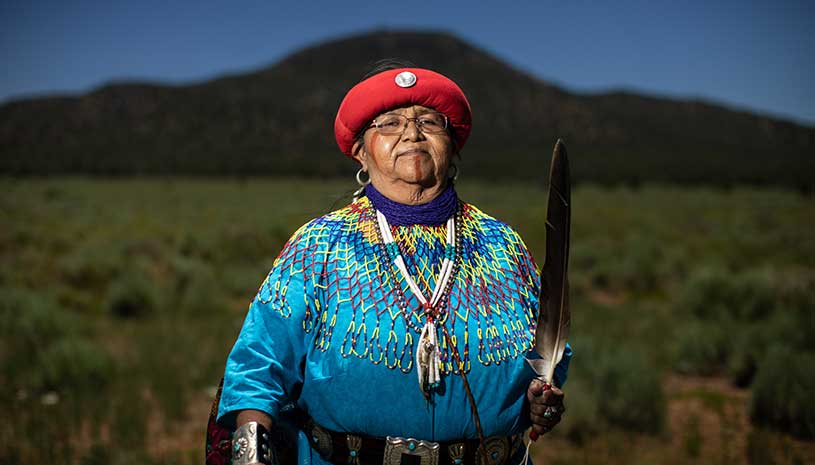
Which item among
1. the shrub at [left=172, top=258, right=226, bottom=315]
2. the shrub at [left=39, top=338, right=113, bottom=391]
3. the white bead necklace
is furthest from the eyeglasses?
the shrub at [left=172, top=258, right=226, bottom=315]

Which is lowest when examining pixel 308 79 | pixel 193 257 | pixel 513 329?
pixel 193 257

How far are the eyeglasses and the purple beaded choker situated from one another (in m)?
0.21

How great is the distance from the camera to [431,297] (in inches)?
74.3

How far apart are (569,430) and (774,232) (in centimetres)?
1557

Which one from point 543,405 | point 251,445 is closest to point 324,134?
point 543,405

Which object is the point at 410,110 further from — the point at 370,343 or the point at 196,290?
the point at 196,290

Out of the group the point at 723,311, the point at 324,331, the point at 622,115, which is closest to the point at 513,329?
the point at 324,331

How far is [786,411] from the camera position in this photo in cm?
532

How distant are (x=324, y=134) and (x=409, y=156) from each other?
90.8m

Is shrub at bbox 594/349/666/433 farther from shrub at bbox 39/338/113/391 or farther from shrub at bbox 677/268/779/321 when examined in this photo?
shrub at bbox 39/338/113/391

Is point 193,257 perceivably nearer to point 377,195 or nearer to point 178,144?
point 377,195

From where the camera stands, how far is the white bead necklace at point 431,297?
179cm

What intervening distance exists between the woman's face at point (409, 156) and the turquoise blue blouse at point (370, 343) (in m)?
0.17

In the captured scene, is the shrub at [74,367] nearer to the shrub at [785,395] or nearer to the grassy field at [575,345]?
the grassy field at [575,345]
